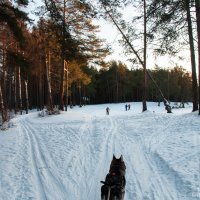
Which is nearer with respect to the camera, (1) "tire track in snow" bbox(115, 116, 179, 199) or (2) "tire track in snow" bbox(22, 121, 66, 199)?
(1) "tire track in snow" bbox(115, 116, 179, 199)

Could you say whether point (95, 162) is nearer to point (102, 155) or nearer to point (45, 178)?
point (102, 155)

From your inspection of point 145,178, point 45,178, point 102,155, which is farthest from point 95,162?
point 145,178

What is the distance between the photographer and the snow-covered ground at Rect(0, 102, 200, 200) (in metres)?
7.59

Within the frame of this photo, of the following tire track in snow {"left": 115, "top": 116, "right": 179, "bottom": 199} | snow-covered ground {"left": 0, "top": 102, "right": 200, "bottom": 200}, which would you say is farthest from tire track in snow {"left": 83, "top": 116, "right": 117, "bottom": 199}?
tire track in snow {"left": 115, "top": 116, "right": 179, "bottom": 199}

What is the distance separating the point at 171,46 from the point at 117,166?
15.3 m

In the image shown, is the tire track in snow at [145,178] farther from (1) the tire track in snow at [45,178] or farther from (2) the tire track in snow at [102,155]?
(1) the tire track in snow at [45,178]

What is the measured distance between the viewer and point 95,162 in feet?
33.6

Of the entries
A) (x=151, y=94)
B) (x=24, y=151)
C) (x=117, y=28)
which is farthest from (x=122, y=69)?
(x=24, y=151)

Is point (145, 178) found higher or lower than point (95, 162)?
lower

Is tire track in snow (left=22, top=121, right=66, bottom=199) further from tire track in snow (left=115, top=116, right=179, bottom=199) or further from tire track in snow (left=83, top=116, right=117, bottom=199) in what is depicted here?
tire track in snow (left=115, top=116, right=179, bottom=199)

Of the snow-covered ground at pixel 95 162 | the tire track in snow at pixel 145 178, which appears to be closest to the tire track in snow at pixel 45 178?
the snow-covered ground at pixel 95 162

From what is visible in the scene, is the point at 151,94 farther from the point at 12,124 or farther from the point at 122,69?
the point at 12,124

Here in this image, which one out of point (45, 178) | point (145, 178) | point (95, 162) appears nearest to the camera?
point (145, 178)

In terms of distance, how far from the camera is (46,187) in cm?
797
